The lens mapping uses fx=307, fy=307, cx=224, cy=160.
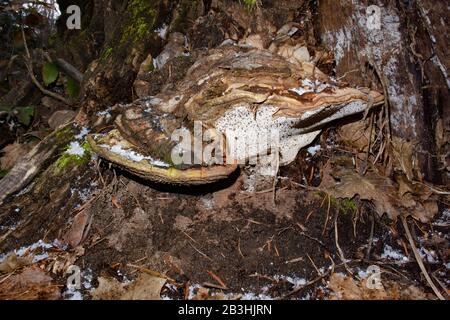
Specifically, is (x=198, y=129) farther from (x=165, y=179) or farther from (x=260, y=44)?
(x=260, y=44)

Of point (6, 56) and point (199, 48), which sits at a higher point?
point (6, 56)

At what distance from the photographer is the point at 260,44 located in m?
2.74

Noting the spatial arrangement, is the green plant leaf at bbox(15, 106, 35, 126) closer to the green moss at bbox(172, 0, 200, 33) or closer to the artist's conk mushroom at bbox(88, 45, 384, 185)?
the green moss at bbox(172, 0, 200, 33)

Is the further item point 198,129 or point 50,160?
point 50,160

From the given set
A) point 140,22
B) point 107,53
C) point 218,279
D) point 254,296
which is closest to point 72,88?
point 107,53

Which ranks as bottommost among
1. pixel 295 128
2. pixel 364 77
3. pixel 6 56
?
pixel 295 128

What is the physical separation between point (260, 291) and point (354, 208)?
1017 millimetres

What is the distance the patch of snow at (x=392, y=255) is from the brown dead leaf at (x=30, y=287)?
2.34m

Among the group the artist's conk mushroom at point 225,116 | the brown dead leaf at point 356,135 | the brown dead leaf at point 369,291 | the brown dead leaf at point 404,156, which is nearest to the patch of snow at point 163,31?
the artist's conk mushroom at point 225,116

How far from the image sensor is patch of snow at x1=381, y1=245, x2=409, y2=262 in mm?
2275

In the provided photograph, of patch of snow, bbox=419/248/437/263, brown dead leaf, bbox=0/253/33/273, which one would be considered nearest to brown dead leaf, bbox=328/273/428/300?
patch of snow, bbox=419/248/437/263

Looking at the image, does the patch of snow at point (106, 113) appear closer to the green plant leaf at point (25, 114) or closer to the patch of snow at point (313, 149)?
the patch of snow at point (313, 149)

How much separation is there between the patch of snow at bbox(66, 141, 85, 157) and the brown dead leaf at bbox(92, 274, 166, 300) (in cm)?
125

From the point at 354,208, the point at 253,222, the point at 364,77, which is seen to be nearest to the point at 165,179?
the point at 253,222
